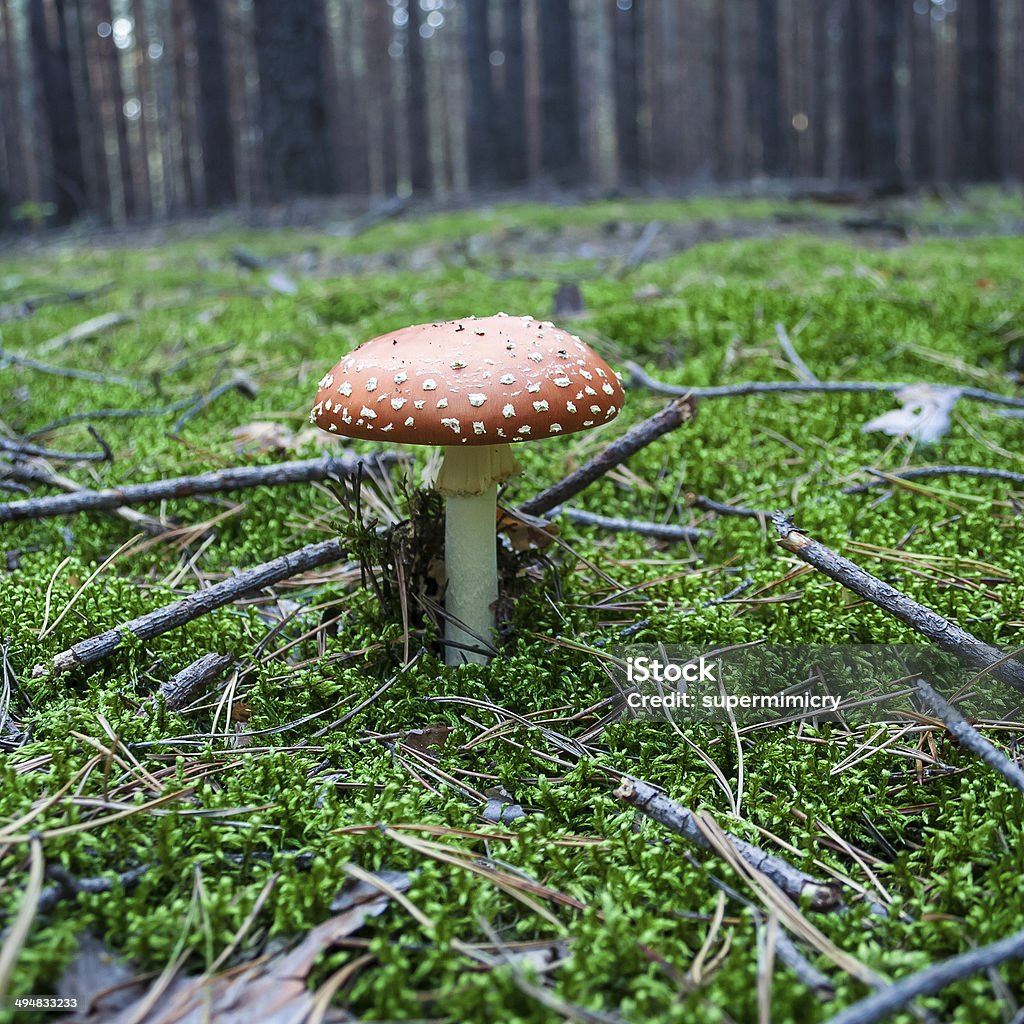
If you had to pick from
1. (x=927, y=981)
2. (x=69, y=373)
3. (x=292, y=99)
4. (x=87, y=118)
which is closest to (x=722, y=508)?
(x=927, y=981)

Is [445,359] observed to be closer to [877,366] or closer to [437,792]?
[437,792]

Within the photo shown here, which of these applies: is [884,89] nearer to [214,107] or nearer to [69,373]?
[214,107]

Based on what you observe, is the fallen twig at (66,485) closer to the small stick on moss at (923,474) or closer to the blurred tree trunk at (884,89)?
the small stick on moss at (923,474)

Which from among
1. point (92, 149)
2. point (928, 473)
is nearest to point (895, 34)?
point (928, 473)

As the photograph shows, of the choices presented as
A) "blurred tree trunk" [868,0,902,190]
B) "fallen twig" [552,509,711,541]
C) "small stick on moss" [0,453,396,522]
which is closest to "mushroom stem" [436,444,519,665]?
"small stick on moss" [0,453,396,522]

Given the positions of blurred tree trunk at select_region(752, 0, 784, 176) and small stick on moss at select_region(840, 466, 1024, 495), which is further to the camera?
blurred tree trunk at select_region(752, 0, 784, 176)

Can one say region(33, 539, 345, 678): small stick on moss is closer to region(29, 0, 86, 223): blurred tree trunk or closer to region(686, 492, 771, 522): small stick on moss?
region(686, 492, 771, 522): small stick on moss
